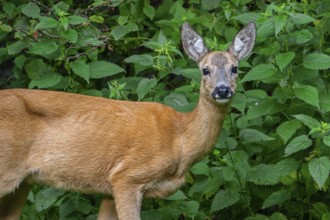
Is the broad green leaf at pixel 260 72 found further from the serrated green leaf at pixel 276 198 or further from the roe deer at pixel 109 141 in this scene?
the serrated green leaf at pixel 276 198

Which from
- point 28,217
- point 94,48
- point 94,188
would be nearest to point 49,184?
point 94,188

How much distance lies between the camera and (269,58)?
29.0ft

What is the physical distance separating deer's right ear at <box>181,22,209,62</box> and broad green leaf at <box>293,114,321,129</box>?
81cm

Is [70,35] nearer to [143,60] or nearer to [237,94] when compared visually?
[143,60]

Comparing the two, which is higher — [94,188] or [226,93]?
[226,93]

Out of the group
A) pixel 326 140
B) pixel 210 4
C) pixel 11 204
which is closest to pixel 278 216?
pixel 326 140

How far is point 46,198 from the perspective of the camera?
8500 millimetres

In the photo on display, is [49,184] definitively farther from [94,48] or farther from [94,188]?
[94,48]

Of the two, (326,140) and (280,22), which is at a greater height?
(280,22)

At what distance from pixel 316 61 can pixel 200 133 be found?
39.4 inches

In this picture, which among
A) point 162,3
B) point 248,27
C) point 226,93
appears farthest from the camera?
point 162,3

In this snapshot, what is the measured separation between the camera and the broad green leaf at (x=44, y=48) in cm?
873

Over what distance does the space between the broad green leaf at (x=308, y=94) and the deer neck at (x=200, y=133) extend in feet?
2.05

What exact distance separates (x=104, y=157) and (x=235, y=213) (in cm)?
153
